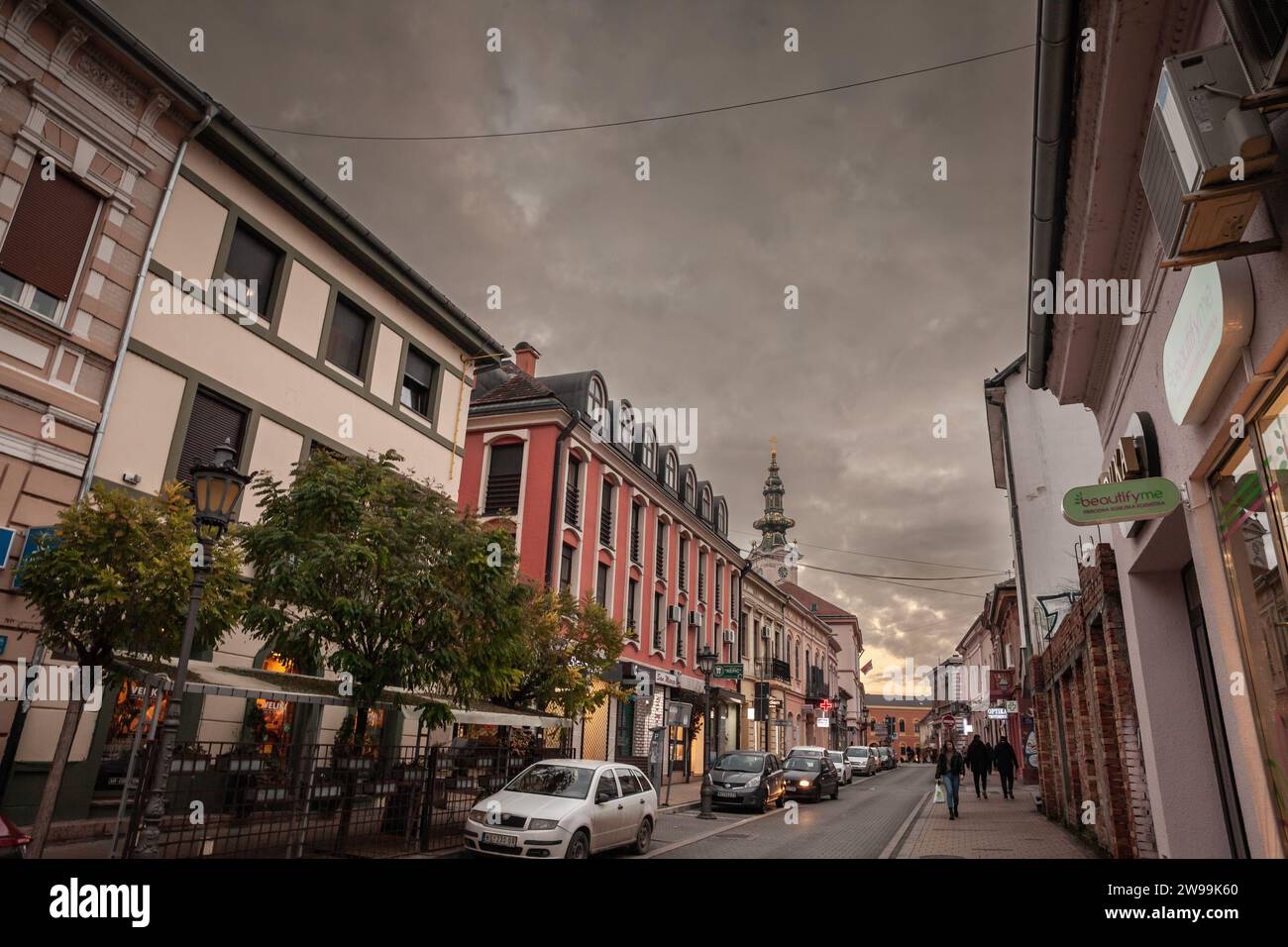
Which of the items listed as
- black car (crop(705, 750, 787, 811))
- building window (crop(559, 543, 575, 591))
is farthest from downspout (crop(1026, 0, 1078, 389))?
building window (crop(559, 543, 575, 591))

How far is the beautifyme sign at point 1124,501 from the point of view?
5.83m

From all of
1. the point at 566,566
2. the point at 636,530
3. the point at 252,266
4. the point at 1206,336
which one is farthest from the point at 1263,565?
the point at 636,530

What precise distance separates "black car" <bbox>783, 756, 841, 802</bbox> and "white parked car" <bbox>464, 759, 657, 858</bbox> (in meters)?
13.1

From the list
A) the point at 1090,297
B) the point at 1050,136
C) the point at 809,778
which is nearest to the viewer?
the point at 1050,136

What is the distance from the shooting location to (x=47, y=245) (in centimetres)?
1066

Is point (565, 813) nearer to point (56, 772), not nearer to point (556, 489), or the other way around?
point (56, 772)

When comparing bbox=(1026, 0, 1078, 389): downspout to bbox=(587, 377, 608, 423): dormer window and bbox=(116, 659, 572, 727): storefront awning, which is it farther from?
bbox=(587, 377, 608, 423): dormer window

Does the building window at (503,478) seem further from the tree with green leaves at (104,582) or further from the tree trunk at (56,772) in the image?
the tree trunk at (56,772)

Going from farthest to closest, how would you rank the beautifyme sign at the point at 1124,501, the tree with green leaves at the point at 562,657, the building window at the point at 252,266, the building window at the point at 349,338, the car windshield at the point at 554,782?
the tree with green leaves at the point at 562,657, the building window at the point at 349,338, the building window at the point at 252,266, the car windshield at the point at 554,782, the beautifyme sign at the point at 1124,501

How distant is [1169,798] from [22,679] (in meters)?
13.3

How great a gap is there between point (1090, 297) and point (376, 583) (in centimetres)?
984

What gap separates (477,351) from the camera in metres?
20.7

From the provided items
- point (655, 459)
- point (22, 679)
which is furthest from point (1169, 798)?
point (655, 459)
